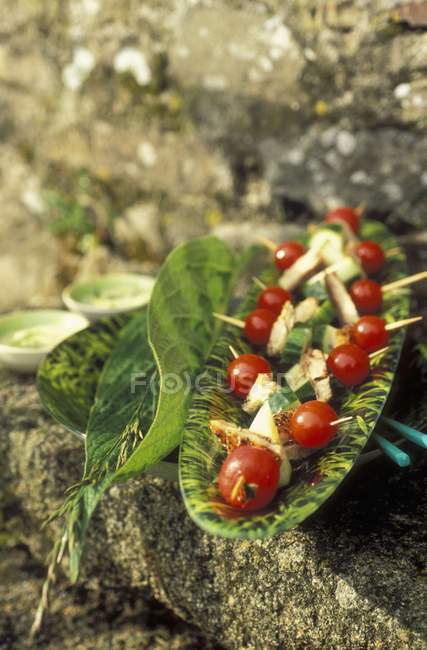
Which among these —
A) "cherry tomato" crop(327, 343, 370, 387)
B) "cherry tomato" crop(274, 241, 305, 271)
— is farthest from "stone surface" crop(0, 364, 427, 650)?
"cherry tomato" crop(274, 241, 305, 271)

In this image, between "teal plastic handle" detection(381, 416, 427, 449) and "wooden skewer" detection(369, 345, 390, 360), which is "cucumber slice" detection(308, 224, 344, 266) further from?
"teal plastic handle" detection(381, 416, 427, 449)

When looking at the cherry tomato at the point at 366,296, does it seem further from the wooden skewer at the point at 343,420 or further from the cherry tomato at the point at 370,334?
the wooden skewer at the point at 343,420

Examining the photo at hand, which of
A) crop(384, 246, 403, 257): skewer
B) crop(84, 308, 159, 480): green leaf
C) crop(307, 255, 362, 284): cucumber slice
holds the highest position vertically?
crop(307, 255, 362, 284): cucumber slice

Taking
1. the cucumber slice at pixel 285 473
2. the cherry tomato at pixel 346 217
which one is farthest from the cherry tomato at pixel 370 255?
the cucumber slice at pixel 285 473

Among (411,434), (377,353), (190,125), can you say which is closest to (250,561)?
(411,434)

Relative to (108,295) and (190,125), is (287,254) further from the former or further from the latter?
(190,125)

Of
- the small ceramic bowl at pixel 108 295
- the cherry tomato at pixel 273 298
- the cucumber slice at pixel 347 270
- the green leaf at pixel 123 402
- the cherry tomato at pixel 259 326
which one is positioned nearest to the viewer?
the green leaf at pixel 123 402

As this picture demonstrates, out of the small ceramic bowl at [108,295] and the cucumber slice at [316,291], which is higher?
the cucumber slice at [316,291]
